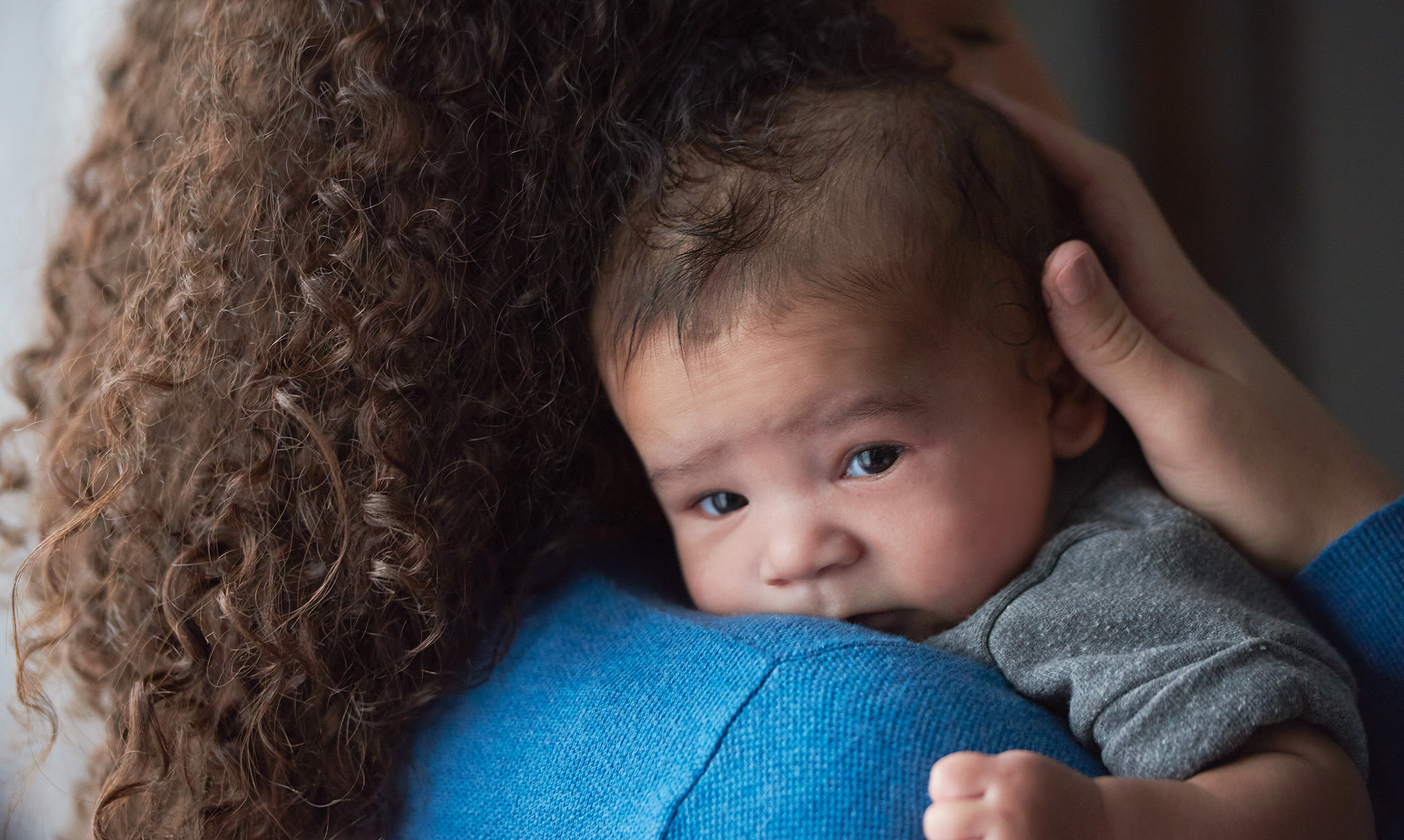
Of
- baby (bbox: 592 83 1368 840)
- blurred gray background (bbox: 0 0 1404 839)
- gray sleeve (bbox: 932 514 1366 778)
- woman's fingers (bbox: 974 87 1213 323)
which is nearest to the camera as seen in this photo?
gray sleeve (bbox: 932 514 1366 778)

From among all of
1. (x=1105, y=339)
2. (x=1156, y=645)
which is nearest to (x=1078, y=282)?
(x=1105, y=339)

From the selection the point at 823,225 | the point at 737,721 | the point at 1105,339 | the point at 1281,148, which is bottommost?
the point at 1281,148

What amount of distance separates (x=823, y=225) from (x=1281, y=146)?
239 centimetres

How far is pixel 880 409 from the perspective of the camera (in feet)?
3.02

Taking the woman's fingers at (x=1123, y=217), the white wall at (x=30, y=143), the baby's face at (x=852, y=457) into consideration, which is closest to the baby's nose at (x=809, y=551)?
the baby's face at (x=852, y=457)

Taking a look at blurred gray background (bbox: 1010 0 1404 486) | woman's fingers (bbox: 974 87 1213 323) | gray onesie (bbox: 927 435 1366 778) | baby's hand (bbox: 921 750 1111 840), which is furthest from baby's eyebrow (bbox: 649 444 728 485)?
blurred gray background (bbox: 1010 0 1404 486)

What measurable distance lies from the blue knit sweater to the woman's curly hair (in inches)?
3.4

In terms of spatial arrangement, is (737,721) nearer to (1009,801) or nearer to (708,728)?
(708,728)

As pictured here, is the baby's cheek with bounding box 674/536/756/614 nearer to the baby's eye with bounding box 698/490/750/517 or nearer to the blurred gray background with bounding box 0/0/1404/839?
the baby's eye with bounding box 698/490/750/517

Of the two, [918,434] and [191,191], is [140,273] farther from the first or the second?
[918,434]

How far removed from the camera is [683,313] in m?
0.92

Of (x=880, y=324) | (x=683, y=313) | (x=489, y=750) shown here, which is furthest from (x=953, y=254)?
(x=489, y=750)

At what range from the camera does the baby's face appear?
36.0 inches

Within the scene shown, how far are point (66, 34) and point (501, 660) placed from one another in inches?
52.4
